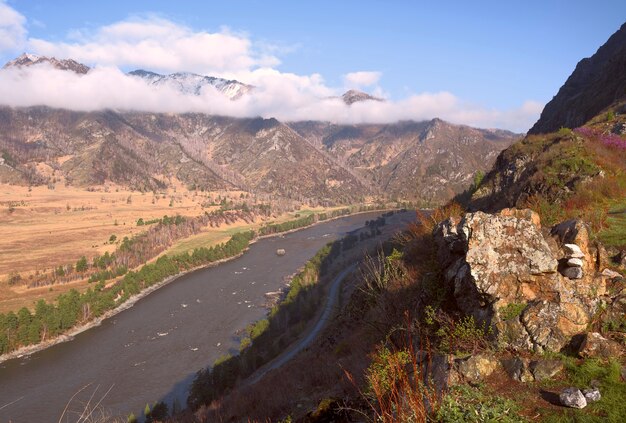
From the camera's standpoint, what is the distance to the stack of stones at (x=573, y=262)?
10133 millimetres

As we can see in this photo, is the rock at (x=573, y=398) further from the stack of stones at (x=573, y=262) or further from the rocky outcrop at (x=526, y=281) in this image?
the stack of stones at (x=573, y=262)

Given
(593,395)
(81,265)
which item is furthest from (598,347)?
(81,265)

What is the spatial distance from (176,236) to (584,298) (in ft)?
488

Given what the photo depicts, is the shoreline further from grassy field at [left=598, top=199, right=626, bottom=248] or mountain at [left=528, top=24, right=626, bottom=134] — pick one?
mountain at [left=528, top=24, right=626, bottom=134]

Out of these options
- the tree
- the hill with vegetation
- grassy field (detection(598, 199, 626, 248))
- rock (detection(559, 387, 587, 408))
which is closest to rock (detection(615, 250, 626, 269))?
the hill with vegetation

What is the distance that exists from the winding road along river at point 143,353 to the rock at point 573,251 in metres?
36.0

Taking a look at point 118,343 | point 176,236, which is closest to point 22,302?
point 118,343

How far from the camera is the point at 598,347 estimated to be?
8.13 metres

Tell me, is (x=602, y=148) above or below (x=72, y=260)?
above

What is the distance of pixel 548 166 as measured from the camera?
24062 millimetres

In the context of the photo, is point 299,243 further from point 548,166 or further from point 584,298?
point 584,298

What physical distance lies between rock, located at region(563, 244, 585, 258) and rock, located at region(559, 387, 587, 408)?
4.54 metres

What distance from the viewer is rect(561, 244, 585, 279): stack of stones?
33.2 ft

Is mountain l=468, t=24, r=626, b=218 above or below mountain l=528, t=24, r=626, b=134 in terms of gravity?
below
